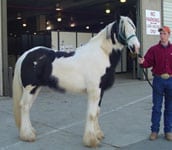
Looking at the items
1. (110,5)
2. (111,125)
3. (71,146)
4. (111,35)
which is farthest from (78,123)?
(110,5)

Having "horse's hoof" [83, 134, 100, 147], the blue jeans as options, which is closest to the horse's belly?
"horse's hoof" [83, 134, 100, 147]

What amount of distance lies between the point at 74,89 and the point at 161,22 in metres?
12.7

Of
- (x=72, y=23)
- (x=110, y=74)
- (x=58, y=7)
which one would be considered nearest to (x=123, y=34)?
(x=110, y=74)

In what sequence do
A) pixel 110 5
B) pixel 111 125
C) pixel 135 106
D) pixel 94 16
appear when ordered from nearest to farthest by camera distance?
1. pixel 111 125
2. pixel 135 106
3. pixel 110 5
4. pixel 94 16

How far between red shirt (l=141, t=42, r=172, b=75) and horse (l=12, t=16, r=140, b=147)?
2.15ft

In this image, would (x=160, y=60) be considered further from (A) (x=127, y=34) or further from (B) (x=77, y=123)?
(B) (x=77, y=123)

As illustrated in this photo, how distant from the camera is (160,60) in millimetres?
6961

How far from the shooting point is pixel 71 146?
6691 mm

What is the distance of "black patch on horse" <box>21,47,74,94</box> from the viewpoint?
682 centimetres

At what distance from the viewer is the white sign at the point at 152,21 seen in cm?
1797

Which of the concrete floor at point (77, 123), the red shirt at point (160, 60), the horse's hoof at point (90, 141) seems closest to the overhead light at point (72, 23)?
the concrete floor at point (77, 123)

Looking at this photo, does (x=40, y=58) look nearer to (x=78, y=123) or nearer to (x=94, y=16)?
(x=78, y=123)

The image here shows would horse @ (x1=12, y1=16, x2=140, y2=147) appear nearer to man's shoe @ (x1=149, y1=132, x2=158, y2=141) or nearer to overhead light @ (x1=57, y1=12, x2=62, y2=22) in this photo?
man's shoe @ (x1=149, y1=132, x2=158, y2=141)

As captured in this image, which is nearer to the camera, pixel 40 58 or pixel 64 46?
pixel 40 58
